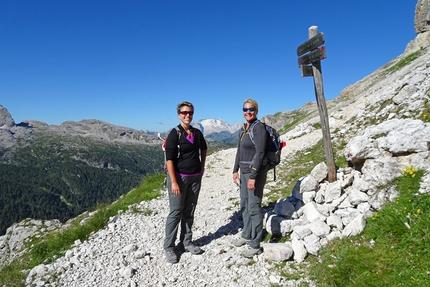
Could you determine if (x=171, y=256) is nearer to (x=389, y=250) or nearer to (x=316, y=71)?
(x=389, y=250)

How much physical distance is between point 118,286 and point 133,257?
4.02 feet

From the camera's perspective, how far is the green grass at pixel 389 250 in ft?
13.8

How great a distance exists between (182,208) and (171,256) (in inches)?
49.5

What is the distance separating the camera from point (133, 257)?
6.91 metres

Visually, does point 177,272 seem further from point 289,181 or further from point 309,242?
point 289,181

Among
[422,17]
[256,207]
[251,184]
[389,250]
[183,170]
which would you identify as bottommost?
[389,250]

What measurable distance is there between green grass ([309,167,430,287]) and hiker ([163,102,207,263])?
132 inches

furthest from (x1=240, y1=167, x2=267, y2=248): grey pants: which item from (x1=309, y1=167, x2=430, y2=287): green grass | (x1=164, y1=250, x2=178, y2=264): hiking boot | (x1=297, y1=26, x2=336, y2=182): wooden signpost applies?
(x1=297, y1=26, x2=336, y2=182): wooden signpost

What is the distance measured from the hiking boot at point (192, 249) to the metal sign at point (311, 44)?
6.99m

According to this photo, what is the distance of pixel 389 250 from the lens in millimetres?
4773

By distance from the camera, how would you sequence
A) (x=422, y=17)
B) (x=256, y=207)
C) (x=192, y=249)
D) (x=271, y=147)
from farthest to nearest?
(x=422, y=17) < (x=192, y=249) < (x=256, y=207) < (x=271, y=147)

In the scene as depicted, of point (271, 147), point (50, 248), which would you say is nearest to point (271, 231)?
point (271, 147)

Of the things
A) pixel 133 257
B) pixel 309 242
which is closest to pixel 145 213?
pixel 133 257

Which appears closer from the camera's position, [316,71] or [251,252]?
[251,252]
